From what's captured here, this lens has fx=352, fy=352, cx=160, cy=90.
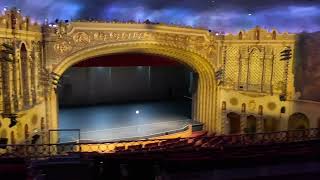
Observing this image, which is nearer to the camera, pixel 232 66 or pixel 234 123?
pixel 232 66

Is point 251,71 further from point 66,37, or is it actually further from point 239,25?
point 66,37

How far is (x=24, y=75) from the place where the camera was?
13.6m

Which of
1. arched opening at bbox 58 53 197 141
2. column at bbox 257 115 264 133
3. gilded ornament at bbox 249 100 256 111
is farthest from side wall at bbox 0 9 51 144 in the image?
column at bbox 257 115 264 133

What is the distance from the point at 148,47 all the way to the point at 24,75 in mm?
6202

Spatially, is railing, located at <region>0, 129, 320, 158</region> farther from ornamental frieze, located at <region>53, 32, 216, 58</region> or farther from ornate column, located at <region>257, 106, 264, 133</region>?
ornamental frieze, located at <region>53, 32, 216, 58</region>

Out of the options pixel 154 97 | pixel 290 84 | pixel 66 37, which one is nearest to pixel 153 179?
pixel 66 37

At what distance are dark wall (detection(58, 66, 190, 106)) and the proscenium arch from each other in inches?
229

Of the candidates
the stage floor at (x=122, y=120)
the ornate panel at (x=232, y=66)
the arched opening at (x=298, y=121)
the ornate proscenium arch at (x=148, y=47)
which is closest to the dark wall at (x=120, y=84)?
the stage floor at (x=122, y=120)

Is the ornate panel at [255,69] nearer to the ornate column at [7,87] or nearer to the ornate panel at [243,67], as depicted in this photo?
the ornate panel at [243,67]

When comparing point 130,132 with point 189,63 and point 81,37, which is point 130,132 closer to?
point 81,37

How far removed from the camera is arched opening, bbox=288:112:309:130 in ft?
58.1

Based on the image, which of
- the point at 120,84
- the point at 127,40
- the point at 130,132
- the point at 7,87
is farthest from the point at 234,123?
the point at 7,87

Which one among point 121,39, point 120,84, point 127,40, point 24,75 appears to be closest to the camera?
point 24,75

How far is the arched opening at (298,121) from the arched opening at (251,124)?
1.83 metres
